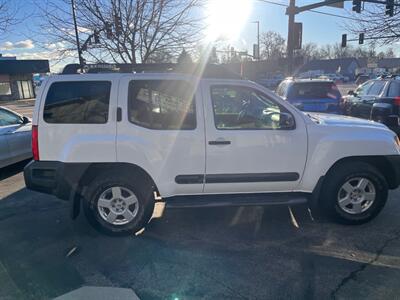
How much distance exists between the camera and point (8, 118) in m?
6.94

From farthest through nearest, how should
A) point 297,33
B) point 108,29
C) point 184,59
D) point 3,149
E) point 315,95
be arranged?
point 297,33 < point 315,95 < point 108,29 < point 3,149 < point 184,59

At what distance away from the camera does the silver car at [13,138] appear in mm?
6398

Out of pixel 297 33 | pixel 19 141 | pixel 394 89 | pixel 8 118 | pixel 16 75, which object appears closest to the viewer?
pixel 19 141

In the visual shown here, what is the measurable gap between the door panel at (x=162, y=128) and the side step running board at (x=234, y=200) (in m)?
0.26

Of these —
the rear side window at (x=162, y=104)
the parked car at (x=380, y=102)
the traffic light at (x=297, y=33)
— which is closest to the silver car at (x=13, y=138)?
the rear side window at (x=162, y=104)

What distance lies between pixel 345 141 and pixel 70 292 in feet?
11.1

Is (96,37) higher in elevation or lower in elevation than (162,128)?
higher

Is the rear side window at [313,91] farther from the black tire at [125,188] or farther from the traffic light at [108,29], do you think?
the black tire at [125,188]

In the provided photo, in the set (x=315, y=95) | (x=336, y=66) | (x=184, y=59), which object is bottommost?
(x=315, y=95)

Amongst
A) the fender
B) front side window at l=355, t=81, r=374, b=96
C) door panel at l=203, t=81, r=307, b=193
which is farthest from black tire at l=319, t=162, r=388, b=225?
front side window at l=355, t=81, r=374, b=96

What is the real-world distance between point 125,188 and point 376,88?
829 centimetres

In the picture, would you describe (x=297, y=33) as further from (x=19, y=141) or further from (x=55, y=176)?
(x=55, y=176)

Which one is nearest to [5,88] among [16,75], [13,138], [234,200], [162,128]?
[16,75]

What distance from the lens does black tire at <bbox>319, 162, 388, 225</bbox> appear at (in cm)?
395
